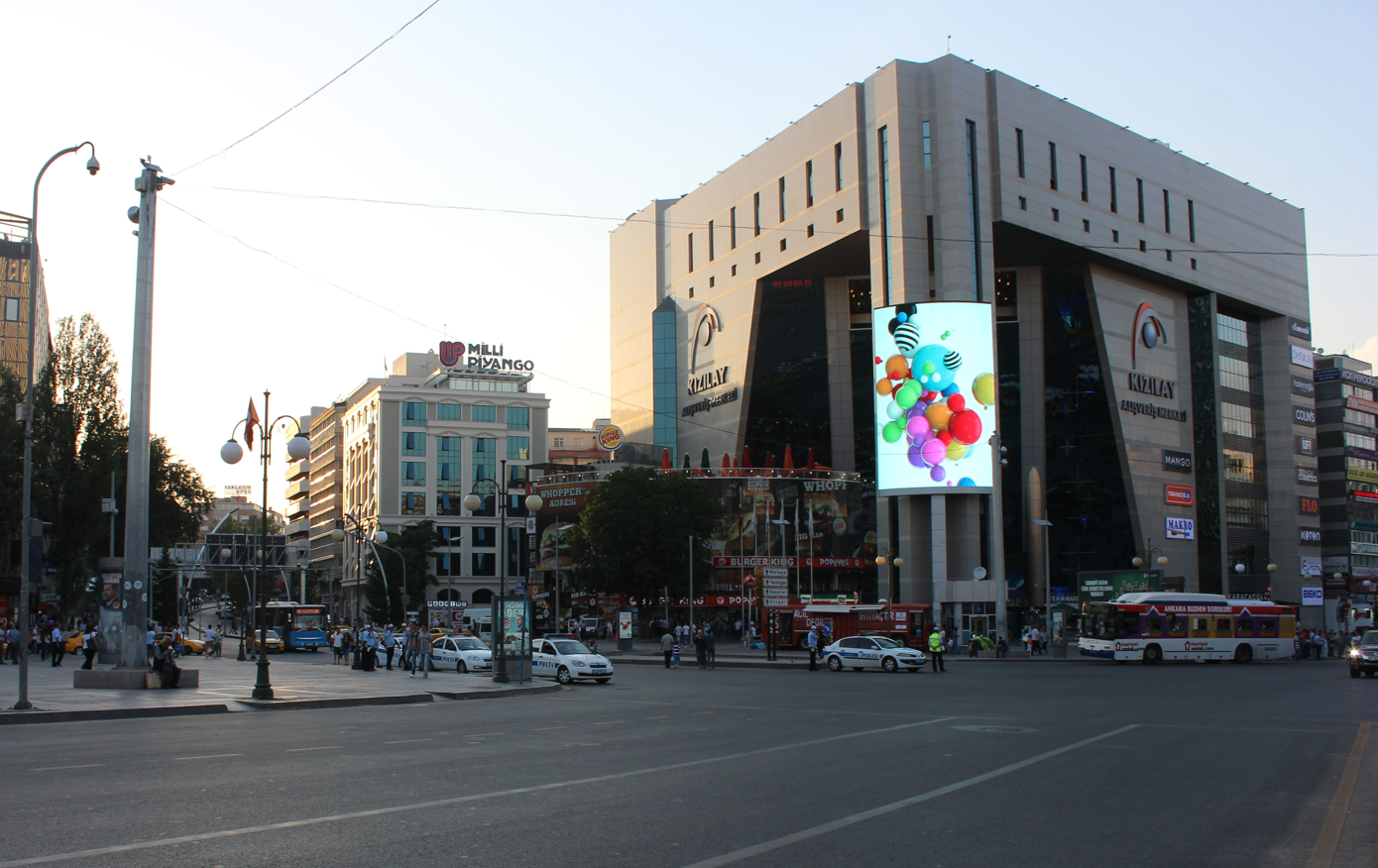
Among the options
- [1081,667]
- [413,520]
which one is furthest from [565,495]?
[1081,667]

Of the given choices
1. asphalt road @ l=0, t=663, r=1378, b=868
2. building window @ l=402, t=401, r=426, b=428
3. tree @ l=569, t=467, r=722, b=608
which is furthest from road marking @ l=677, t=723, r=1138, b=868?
building window @ l=402, t=401, r=426, b=428

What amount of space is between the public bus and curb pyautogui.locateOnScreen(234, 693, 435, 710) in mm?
46025

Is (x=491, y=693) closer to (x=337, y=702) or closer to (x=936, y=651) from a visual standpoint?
(x=337, y=702)

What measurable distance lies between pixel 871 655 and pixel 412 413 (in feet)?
263

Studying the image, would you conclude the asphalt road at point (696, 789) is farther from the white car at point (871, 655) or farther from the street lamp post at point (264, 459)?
the white car at point (871, 655)

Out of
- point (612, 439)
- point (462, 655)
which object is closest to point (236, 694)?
point (462, 655)

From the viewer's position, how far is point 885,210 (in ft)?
256

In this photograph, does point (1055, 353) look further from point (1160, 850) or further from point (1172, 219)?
point (1160, 850)

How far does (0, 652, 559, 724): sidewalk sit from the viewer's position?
70.6 feet

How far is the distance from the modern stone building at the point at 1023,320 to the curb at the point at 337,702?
49.0 meters

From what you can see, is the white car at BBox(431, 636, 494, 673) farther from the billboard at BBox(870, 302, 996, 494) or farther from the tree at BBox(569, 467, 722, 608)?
the billboard at BBox(870, 302, 996, 494)

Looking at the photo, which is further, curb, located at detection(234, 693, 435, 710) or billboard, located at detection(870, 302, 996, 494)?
billboard, located at detection(870, 302, 996, 494)

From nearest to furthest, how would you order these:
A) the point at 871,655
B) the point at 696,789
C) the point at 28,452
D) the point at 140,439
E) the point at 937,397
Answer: the point at 696,789, the point at 28,452, the point at 140,439, the point at 871,655, the point at 937,397

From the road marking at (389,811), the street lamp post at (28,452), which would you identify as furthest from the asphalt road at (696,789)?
the street lamp post at (28,452)
